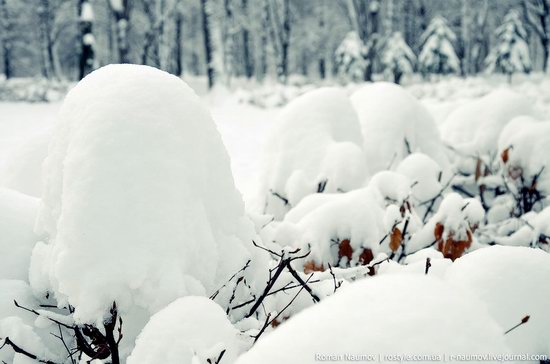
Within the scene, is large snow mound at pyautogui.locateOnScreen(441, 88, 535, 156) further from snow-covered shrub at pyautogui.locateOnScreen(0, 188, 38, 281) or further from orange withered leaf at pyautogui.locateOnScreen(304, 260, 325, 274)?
snow-covered shrub at pyautogui.locateOnScreen(0, 188, 38, 281)

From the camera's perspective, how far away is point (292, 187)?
3012mm

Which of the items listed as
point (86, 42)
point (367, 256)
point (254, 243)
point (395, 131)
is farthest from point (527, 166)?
point (86, 42)

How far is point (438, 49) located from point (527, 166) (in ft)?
97.0

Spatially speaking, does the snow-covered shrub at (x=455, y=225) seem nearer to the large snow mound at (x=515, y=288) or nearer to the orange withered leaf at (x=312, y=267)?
the orange withered leaf at (x=312, y=267)

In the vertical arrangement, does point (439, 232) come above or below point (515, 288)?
below

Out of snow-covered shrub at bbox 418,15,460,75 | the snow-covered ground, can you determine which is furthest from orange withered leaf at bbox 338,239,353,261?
snow-covered shrub at bbox 418,15,460,75

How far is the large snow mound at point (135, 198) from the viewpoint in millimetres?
1196

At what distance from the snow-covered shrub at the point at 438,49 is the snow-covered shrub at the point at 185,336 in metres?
32.0

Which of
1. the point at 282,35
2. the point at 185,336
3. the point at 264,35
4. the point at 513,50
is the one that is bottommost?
the point at 185,336

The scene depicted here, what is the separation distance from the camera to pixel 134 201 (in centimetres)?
127

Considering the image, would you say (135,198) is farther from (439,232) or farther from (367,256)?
(439,232)

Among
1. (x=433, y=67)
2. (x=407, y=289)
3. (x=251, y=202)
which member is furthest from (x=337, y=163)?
(x=433, y=67)

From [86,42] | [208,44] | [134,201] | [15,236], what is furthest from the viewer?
[208,44]

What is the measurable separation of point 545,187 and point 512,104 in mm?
1280
